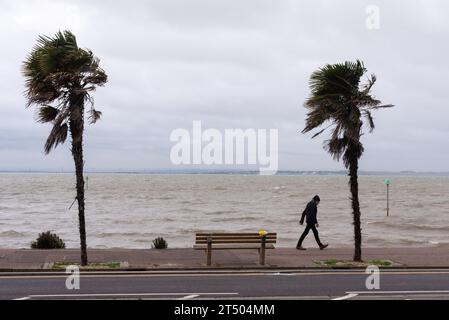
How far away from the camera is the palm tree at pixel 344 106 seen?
1836 centimetres

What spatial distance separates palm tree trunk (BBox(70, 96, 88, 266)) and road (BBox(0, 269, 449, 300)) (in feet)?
4.85

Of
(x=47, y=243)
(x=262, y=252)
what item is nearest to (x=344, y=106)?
(x=262, y=252)

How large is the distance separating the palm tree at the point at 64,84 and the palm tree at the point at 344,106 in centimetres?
610

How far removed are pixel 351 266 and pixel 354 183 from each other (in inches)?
101

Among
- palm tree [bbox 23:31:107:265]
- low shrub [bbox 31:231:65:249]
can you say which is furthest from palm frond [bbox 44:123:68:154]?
low shrub [bbox 31:231:65:249]

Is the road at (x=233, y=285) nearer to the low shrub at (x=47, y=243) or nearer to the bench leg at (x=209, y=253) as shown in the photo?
the bench leg at (x=209, y=253)

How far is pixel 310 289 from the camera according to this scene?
13.9m

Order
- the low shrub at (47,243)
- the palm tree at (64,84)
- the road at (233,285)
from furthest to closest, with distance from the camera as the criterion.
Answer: the low shrub at (47,243), the palm tree at (64,84), the road at (233,285)

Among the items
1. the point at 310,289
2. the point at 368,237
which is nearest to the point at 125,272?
the point at 310,289

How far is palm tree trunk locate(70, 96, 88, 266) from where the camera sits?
677 inches

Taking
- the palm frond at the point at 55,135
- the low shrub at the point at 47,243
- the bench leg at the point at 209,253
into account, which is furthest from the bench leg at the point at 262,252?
the low shrub at the point at 47,243

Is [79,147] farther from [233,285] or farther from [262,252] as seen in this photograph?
[233,285]

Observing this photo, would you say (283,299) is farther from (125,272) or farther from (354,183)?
(354,183)

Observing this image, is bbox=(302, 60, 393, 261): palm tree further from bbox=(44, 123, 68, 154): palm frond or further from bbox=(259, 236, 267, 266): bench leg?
bbox=(44, 123, 68, 154): palm frond
